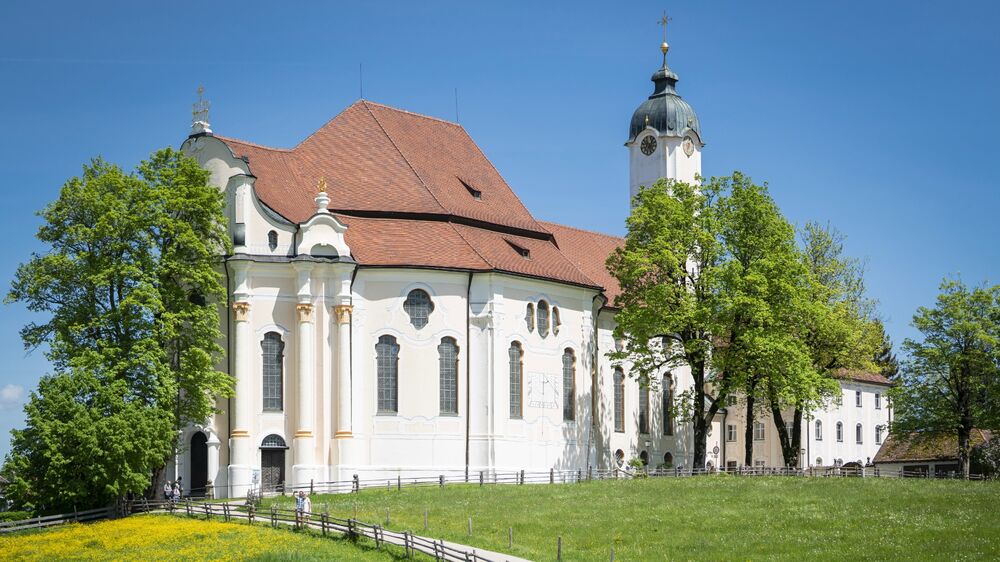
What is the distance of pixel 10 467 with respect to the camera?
4784cm

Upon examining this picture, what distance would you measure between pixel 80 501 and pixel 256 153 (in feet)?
60.0

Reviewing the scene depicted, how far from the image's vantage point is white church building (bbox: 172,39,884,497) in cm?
5662

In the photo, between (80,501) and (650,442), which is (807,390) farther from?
(80,501)

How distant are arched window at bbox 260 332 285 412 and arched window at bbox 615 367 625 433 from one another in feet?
61.7

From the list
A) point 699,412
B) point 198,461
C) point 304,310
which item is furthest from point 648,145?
point 198,461

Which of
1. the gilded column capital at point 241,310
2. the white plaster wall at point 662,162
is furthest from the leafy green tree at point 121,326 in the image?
the white plaster wall at point 662,162

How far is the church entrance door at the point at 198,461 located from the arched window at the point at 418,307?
394 inches

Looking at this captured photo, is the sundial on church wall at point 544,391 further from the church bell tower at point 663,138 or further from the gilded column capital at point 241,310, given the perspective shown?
the church bell tower at point 663,138

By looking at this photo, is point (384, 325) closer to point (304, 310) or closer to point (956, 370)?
point (304, 310)

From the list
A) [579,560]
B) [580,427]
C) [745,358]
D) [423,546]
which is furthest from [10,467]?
[745,358]

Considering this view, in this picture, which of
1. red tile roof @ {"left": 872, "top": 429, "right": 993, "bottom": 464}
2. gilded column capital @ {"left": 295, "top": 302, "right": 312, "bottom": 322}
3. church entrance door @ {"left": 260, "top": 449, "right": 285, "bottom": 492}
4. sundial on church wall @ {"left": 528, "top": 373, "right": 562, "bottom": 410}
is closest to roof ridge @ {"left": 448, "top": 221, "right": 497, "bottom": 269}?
sundial on church wall @ {"left": 528, "top": 373, "right": 562, "bottom": 410}

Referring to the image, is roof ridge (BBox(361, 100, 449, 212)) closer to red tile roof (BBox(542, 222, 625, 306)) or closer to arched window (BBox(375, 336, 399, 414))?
arched window (BBox(375, 336, 399, 414))

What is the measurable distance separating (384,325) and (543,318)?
8144 mm

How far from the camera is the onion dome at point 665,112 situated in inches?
3169
